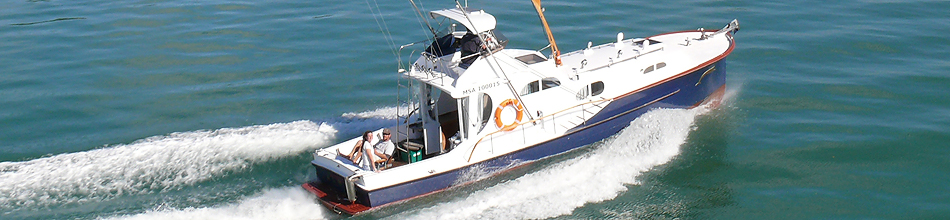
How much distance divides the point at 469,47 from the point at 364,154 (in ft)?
8.13

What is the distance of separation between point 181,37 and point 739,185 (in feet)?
53.7

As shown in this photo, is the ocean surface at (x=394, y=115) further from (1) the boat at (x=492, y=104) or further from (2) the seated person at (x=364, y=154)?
(2) the seated person at (x=364, y=154)

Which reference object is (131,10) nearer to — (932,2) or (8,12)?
(8,12)

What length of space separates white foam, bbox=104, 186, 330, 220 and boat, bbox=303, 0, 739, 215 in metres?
0.26

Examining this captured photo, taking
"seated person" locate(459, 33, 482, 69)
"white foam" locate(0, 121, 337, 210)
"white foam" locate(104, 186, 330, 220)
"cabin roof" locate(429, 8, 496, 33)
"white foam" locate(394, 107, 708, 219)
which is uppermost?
"cabin roof" locate(429, 8, 496, 33)

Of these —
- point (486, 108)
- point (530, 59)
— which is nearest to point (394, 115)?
point (486, 108)

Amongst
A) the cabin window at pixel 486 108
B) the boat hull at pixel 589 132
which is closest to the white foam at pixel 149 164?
the boat hull at pixel 589 132

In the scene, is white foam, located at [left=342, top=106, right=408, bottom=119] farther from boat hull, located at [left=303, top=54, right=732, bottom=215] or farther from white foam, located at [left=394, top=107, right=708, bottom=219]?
white foam, located at [left=394, top=107, right=708, bottom=219]

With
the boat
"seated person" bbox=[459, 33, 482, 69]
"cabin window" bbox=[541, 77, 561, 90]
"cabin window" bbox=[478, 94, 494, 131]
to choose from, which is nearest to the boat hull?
the boat

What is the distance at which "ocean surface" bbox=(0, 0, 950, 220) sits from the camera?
42.8 ft

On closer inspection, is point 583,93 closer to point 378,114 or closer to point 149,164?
point 378,114

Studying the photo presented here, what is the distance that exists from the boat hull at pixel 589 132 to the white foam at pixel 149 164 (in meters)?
2.01

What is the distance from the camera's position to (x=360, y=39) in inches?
882

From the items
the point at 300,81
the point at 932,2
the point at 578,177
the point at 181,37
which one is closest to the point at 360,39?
the point at 300,81
